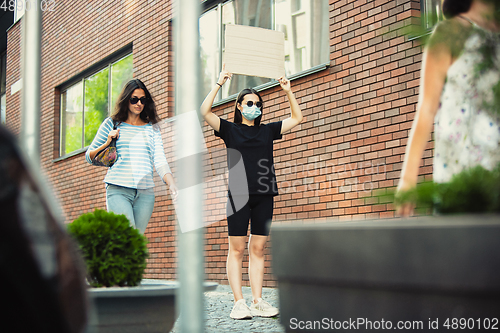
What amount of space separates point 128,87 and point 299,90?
3.03 meters

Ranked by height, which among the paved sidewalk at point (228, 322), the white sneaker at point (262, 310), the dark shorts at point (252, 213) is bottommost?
the paved sidewalk at point (228, 322)

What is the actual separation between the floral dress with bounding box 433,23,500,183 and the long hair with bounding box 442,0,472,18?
9 cm

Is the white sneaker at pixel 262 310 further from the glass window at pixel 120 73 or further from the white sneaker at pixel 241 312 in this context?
the glass window at pixel 120 73

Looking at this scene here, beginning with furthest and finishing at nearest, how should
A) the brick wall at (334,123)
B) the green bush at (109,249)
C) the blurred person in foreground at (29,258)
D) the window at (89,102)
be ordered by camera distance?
the window at (89,102)
the brick wall at (334,123)
the green bush at (109,249)
the blurred person in foreground at (29,258)

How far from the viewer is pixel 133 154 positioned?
164 inches

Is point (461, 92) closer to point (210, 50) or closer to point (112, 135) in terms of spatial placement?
point (112, 135)

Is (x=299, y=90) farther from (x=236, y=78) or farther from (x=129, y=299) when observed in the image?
(x=129, y=299)

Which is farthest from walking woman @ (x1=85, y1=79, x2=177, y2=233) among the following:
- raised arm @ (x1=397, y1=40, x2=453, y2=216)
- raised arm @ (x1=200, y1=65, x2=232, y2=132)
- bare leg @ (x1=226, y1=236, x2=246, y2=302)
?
raised arm @ (x1=397, y1=40, x2=453, y2=216)

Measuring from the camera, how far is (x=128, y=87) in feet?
14.1

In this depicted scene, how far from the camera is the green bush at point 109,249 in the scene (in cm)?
231

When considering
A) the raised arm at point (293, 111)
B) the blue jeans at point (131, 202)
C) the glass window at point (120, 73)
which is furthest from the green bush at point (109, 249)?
the glass window at point (120, 73)

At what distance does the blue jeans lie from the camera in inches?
160

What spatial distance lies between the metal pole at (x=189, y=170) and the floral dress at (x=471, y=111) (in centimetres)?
84

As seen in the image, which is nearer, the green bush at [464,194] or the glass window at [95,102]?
the green bush at [464,194]
